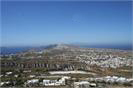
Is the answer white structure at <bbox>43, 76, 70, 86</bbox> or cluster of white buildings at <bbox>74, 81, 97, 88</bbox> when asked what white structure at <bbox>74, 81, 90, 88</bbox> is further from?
white structure at <bbox>43, 76, 70, 86</bbox>

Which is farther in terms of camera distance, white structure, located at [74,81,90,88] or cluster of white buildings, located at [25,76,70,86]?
cluster of white buildings, located at [25,76,70,86]

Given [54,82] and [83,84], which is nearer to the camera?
[83,84]

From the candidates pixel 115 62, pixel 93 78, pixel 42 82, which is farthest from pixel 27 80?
pixel 115 62

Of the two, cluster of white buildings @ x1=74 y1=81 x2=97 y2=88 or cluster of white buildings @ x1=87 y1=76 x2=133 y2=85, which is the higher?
cluster of white buildings @ x1=87 y1=76 x2=133 y2=85

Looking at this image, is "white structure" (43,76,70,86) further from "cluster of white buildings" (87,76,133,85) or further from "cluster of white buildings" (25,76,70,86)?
"cluster of white buildings" (87,76,133,85)

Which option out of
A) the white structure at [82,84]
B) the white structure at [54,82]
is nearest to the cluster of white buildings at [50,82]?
the white structure at [54,82]

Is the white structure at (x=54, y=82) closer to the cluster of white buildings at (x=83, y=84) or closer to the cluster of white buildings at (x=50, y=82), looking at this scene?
the cluster of white buildings at (x=50, y=82)

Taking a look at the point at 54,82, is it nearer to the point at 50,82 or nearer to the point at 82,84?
the point at 50,82

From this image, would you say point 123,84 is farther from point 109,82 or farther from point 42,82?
point 42,82

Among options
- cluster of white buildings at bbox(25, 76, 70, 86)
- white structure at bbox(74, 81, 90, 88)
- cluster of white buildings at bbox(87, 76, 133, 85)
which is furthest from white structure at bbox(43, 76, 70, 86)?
cluster of white buildings at bbox(87, 76, 133, 85)

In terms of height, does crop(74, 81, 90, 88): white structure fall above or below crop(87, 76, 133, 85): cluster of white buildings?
below

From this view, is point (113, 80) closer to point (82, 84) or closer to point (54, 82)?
point (82, 84)

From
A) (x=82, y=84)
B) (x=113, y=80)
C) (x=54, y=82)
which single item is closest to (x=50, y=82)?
(x=54, y=82)
